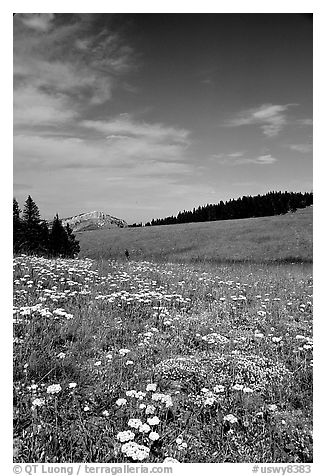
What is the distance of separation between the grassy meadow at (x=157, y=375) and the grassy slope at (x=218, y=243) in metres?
13.0

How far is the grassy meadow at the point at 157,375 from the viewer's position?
2.75 m

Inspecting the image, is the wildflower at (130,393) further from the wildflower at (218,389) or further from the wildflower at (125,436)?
the wildflower at (218,389)

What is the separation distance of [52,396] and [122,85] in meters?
3.65

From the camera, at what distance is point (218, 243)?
25531 millimetres

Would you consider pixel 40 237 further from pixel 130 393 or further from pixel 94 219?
pixel 130 393

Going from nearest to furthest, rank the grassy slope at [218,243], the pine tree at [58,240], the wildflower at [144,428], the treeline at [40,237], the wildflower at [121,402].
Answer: the wildflower at [144,428] → the wildflower at [121,402] → the treeline at [40,237] → the pine tree at [58,240] → the grassy slope at [218,243]

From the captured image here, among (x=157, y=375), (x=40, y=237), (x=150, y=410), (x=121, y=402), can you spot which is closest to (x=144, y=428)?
(x=150, y=410)

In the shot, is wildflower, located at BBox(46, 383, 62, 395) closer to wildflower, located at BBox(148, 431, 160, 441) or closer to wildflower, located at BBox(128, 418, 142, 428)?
wildflower, located at BBox(128, 418, 142, 428)

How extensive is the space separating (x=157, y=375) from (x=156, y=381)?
9cm

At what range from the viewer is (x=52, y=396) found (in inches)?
119

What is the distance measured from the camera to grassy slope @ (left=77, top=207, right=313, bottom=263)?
66.3 ft

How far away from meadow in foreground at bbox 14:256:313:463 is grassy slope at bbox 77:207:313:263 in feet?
43.7

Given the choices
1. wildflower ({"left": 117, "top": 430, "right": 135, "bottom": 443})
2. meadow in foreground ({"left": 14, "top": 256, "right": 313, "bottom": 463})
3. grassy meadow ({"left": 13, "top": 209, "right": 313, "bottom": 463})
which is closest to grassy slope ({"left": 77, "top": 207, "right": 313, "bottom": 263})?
grassy meadow ({"left": 13, "top": 209, "right": 313, "bottom": 463})

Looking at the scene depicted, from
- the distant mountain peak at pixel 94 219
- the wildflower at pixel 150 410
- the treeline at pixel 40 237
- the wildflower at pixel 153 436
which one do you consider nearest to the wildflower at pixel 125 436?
the wildflower at pixel 153 436
